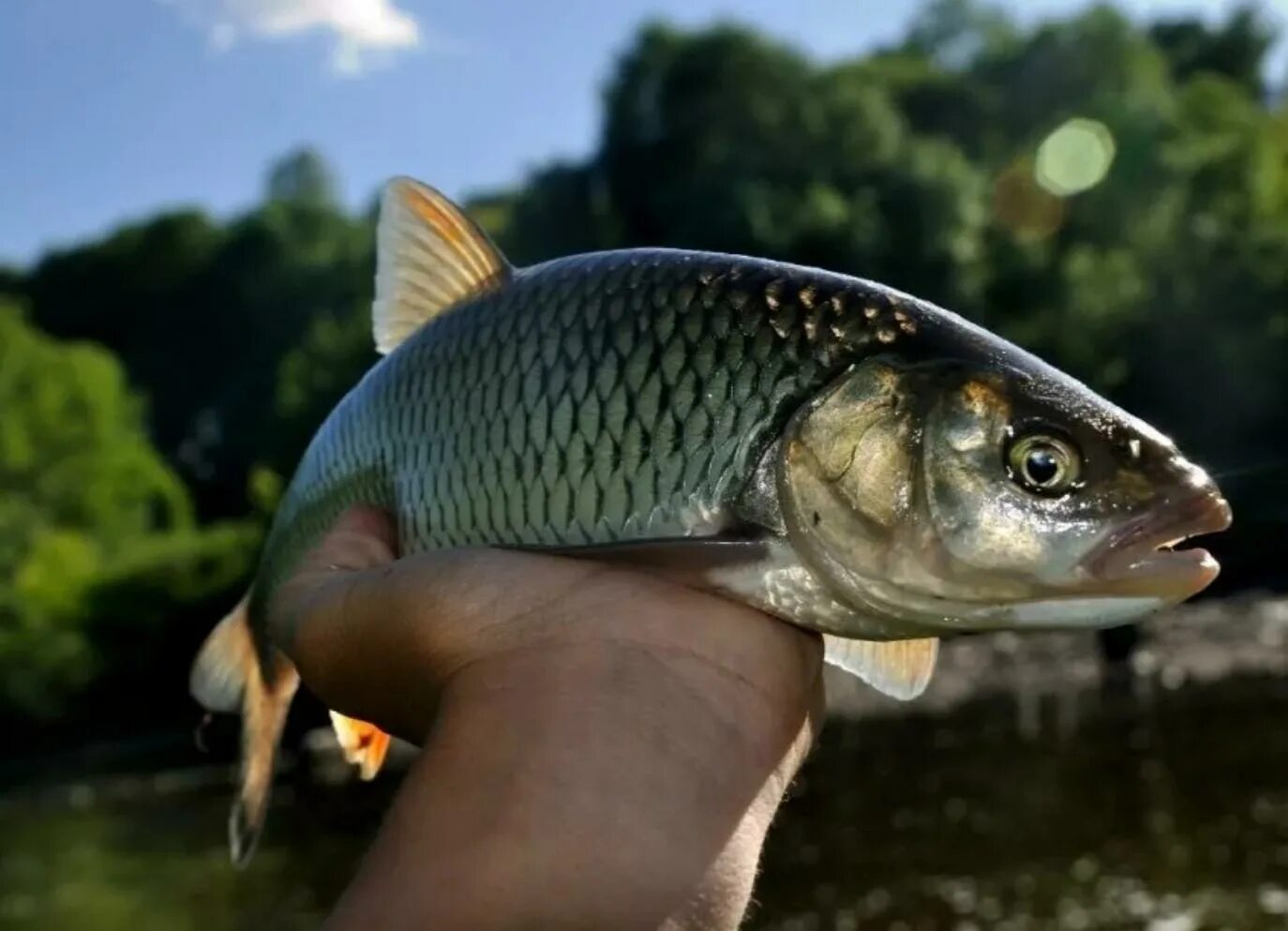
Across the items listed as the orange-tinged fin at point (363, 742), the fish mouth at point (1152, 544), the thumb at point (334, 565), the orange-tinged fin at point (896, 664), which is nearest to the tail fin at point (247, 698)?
the orange-tinged fin at point (363, 742)

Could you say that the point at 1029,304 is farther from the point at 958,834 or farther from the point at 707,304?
the point at 707,304

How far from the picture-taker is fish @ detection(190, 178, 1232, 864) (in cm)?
232

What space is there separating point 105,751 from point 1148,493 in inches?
1038

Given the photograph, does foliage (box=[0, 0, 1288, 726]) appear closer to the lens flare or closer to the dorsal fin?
the lens flare

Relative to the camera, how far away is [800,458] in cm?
251

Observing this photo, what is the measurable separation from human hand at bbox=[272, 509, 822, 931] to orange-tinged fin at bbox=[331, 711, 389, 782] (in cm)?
59

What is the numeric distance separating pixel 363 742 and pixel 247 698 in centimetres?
54

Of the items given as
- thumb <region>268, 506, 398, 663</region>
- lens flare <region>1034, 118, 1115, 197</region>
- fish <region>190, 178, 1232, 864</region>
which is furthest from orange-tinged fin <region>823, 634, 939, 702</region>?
lens flare <region>1034, 118, 1115, 197</region>

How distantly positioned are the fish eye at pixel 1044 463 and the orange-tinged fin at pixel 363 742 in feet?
4.86

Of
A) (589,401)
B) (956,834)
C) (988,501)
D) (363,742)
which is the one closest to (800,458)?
(988,501)

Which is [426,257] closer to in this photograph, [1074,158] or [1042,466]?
[1042,466]

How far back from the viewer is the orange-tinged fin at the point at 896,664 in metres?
2.78

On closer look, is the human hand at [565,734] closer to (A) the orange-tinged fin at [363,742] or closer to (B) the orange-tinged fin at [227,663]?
(A) the orange-tinged fin at [363,742]

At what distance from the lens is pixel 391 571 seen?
8.32ft
